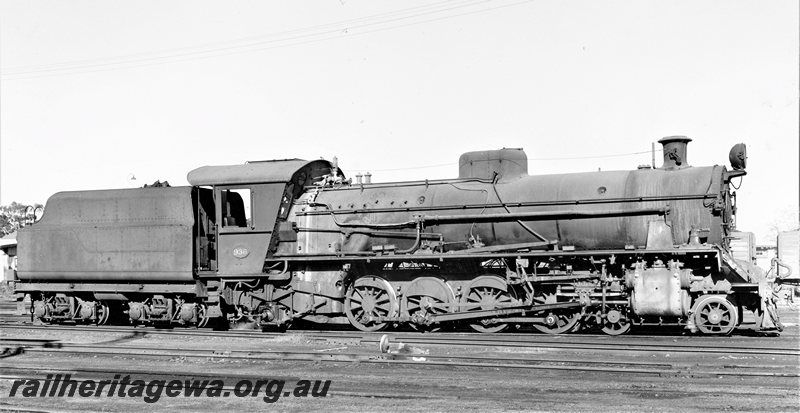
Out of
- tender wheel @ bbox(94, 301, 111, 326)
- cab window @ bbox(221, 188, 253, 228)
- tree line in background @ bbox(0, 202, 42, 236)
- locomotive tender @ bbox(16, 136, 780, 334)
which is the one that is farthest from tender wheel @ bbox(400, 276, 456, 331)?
tree line in background @ bbox(0, 202, 42, 236)

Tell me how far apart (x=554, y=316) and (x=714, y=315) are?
8.99 ft

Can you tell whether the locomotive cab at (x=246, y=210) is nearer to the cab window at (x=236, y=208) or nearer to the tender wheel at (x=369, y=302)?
the cab window at (x=236, y=208)

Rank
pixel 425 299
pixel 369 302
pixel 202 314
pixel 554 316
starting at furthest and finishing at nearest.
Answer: pixel 202 314
pixel 369 302
pixel 425 299
pixel 554 316

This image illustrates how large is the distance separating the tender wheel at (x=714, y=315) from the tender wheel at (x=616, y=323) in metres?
1.23

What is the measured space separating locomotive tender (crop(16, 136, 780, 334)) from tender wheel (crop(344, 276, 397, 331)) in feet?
0.11

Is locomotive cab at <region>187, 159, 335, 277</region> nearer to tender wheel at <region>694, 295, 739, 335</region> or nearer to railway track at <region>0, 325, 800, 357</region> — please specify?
railway track at <region>0, 325, 800, 357</region>

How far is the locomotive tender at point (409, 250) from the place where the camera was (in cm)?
1399

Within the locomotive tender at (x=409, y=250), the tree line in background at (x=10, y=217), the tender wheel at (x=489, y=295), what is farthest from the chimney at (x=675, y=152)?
the tree line in background at (x=10, y=217)

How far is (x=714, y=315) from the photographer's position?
1371 cm

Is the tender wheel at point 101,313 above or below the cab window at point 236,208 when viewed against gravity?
below

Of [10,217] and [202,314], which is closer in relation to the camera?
[202,314]

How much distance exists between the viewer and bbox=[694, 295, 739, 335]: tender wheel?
13.7 metres

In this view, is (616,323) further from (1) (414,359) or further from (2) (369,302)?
(1) (414,359)

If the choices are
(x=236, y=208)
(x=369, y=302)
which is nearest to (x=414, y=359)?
(x=369, y=302)
